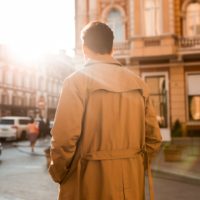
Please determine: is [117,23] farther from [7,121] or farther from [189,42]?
[7,121]

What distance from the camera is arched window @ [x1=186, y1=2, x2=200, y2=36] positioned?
19.0m

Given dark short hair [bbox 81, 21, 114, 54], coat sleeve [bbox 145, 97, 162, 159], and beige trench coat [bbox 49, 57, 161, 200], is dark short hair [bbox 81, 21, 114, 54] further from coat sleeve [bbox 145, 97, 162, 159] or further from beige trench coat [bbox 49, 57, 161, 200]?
coat sleeve [bbox 145, 97, 162, 159]

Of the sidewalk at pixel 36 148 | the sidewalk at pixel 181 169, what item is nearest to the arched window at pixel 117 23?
the sidewalk at pixel 36 148

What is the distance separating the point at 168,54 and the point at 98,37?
16.2 m

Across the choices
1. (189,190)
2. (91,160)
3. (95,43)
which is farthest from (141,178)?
(189,190)

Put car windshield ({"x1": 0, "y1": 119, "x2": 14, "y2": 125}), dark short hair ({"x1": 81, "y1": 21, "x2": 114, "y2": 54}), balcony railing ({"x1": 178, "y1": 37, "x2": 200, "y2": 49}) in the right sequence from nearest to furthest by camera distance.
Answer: dark short hair ({"x1": 81, "y1": 21, "x2": 114, "y2": 54}) < balcony railing ({"x1": 178, "y1": 37, "x2": 200, "y2": 49}) < car windshield ({"x1": 0, "y1": 119, "x2": 14, "y2": 125})

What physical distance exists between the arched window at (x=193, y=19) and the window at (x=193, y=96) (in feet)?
7.24

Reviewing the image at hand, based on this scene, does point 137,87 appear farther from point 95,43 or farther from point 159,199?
point 159,199

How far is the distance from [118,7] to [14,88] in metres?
31.2

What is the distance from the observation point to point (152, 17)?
19.2m

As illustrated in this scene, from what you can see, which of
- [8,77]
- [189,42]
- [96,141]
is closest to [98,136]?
[96,141]

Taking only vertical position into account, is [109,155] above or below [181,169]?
above

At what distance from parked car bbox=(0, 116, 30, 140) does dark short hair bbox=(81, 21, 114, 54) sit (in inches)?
978

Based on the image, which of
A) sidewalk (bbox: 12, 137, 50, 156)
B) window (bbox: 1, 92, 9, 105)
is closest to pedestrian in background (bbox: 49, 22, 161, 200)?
sidewalk (bbox: 12, 137, 50, 156)
